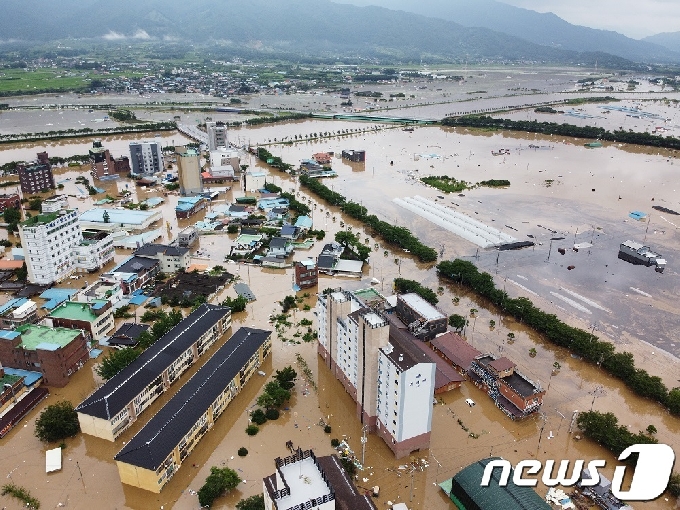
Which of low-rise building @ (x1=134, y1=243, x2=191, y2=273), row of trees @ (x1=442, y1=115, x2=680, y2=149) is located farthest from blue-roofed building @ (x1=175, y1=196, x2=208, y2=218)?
row of trees @ (x1=442, y1=115, x2=680, y2=149)

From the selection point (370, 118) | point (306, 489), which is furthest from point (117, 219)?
point (370, 118)

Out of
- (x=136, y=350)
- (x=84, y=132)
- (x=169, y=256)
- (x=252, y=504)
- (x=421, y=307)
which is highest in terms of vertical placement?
(x=84, y=132)

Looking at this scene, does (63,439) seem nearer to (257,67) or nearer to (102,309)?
(102,309)

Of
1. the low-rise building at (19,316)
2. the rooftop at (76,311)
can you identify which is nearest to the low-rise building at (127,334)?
the rooftop at (76,311)

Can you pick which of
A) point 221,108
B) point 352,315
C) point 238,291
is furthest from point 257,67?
point 352,315

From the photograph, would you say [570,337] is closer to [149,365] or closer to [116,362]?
[149,365]

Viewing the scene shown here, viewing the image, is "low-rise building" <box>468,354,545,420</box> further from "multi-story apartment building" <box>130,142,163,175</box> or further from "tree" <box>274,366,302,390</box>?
"multi-story apartment building" <box>130,142,163,175</box>
